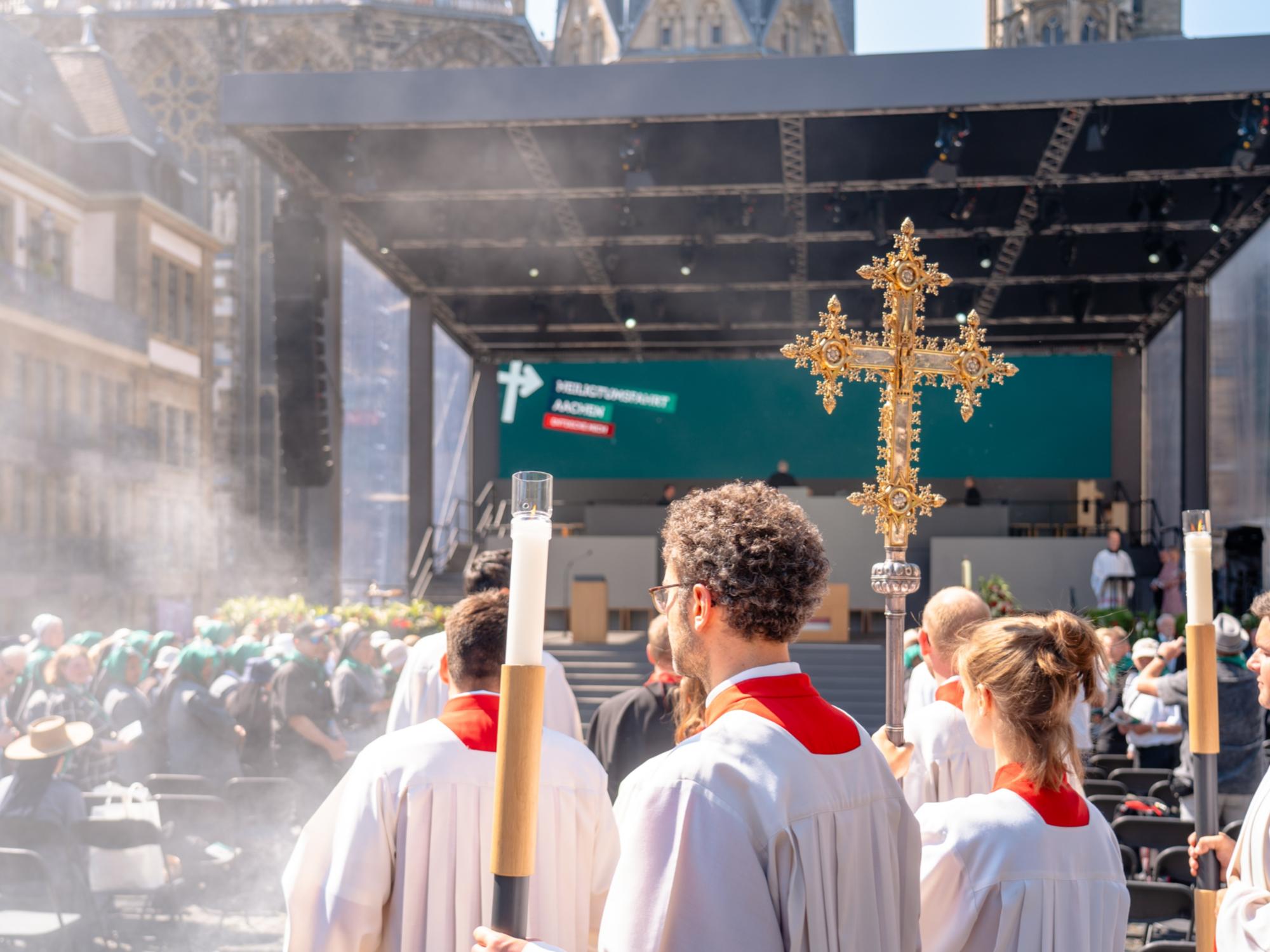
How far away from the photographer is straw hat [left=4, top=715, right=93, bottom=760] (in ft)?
18.0

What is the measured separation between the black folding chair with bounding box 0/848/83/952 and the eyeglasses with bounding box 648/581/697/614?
13.3 feet

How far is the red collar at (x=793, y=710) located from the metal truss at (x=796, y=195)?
12156 mm

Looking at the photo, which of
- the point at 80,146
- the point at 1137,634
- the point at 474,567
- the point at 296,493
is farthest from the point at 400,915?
the point at 80,146

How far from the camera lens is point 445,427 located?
23.4m

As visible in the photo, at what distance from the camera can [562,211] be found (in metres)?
16.5

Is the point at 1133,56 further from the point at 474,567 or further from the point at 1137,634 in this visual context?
the point at 474,567

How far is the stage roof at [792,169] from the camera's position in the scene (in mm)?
12938

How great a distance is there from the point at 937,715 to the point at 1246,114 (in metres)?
11.4

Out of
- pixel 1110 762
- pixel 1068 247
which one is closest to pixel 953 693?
pixel 1110 762

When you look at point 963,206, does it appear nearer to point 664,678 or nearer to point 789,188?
point 789,188

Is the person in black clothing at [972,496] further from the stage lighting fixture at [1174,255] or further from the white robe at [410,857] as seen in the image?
the white robe at [410,857]

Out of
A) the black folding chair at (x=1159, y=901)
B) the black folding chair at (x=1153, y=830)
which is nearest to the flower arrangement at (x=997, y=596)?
the black folding chair at (x=1153, y=830)

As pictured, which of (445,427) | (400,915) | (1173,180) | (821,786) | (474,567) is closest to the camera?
(821,786)

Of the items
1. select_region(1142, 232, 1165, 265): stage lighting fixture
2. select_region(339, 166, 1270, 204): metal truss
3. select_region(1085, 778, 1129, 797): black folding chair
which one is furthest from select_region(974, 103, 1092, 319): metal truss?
select_region(1085, 778, 1129, 797): black folding chair
